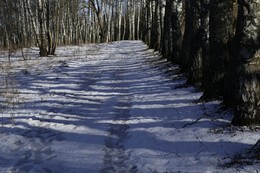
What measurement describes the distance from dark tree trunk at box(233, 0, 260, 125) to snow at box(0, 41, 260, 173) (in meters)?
0.33

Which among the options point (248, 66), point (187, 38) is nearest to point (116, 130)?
point (248, 66)

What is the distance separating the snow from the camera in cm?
532

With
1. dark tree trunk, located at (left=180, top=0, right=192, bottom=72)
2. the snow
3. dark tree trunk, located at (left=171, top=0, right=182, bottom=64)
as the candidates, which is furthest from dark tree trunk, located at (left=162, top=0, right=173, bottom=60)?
the snow

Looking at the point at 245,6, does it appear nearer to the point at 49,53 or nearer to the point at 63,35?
the point at 49,53

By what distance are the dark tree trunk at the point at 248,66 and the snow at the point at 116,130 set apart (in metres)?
0.33

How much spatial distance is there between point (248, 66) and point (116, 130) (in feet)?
9.37

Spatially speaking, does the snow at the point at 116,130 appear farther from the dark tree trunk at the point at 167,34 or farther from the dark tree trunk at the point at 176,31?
the dark tree trunk at the point at 167,34

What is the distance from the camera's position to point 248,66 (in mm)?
5855

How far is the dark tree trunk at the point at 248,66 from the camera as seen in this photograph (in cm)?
581

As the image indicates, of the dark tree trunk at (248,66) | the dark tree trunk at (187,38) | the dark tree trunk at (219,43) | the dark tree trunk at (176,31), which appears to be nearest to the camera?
the dark tree trunk at (248,66)

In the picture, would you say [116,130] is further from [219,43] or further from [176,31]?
[176,31]

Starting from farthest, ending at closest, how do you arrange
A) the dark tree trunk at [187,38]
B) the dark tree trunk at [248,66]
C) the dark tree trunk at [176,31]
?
1. the dark tree trunk at [176,31]
2. the dark tree trunk at [187,38]
3. the dark tree trunk at [248,66]

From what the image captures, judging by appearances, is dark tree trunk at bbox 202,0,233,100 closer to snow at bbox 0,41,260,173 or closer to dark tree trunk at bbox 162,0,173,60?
snow at bbox 0,41,260,173

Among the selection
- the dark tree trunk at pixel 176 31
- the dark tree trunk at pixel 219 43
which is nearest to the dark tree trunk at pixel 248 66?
the dark tree trunk at pixel 219 43
